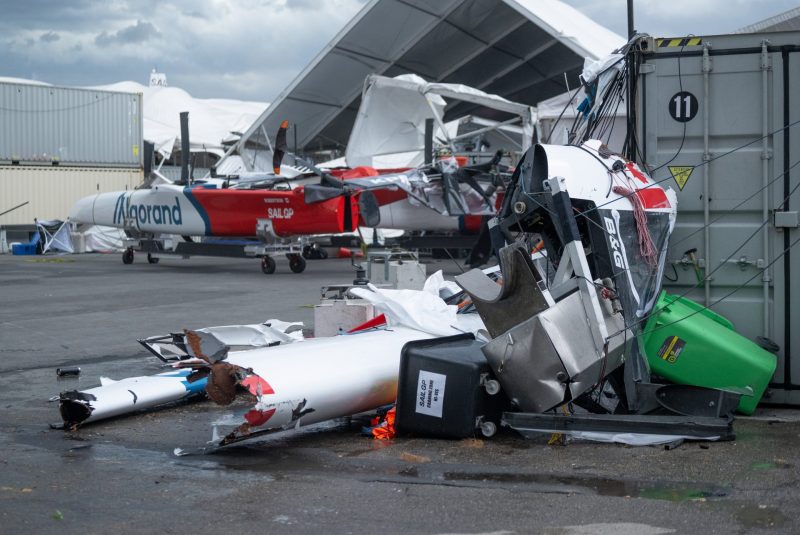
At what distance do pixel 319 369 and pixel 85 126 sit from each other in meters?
33.7

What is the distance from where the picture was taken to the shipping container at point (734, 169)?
6848mm

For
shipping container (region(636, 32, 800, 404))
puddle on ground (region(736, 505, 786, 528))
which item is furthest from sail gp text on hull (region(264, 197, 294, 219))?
puddle on ground (region(736, 505, 786, 528))

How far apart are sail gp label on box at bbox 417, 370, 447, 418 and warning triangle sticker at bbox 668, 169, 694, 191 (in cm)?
246

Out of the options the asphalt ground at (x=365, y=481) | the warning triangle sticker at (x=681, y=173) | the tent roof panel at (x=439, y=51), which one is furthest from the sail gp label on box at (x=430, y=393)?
the tent roof panel at (x=439, y=51)

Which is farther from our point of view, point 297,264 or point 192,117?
point 192,117

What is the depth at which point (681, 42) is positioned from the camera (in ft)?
23.4

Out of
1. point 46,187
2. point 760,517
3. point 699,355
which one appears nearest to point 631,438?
point 699,355

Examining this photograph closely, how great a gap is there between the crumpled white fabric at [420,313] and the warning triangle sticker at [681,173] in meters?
1.98

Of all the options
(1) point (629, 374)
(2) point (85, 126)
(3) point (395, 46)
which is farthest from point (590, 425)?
(2) point (85, 126)

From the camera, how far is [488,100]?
82.3 feet

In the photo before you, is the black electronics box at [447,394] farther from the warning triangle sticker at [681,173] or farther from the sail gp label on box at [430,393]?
the warning triangle sticker at [681,173]

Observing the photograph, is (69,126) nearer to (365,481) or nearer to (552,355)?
(552,355)

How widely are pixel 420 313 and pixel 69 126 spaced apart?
106 feet

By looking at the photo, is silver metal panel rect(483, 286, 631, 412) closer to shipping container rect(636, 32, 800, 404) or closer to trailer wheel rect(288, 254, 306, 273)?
shipping container rect(636, 32, 800, 404)
